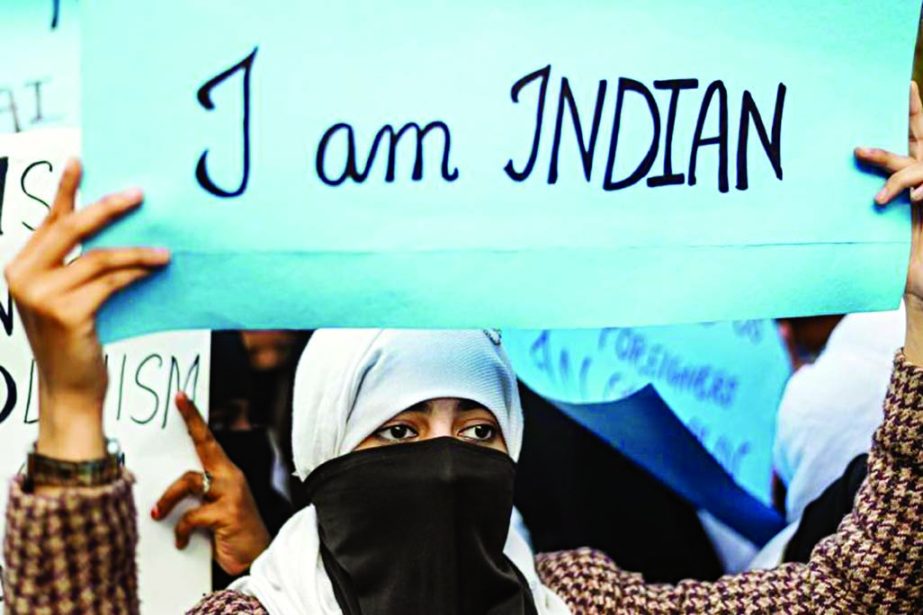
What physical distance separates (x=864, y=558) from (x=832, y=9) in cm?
77

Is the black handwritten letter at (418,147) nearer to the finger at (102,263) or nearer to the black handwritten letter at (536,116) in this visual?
the black handwritten letter at (536,116)

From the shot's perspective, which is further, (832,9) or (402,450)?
(402,450)

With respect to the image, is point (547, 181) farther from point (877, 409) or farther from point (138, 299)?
point (877, 409)

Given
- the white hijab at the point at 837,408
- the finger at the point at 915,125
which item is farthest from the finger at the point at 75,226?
the white hijab at the point at 837,408

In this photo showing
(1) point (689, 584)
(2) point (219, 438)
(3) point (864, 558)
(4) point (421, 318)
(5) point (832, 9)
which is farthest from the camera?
(2) point (219, 438)

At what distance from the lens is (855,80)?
1.62m

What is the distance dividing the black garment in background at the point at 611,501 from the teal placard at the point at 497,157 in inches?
35.1

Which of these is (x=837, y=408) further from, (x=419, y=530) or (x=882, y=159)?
(x=419, y=530)

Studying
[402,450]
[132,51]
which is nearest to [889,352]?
[402,450]

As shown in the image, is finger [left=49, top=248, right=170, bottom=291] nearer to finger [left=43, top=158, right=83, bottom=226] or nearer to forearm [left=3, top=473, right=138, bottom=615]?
finger [left=43, top=158, right=83, bottom=226]

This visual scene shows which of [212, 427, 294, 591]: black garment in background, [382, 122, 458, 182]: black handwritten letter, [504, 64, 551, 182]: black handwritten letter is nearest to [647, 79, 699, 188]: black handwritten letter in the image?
[504, 64, 551, 182]: black handwritten letter

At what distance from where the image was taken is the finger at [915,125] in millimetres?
1693

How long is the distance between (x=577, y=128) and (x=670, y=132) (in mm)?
Result: 125

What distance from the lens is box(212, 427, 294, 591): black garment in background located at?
7.30 feet
